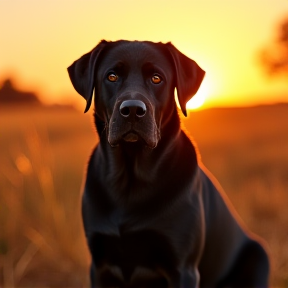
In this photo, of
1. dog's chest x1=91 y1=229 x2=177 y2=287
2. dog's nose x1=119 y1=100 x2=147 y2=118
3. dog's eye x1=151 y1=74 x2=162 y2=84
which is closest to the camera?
dog's nose x1=119 y1=100 x2=147 y2=118

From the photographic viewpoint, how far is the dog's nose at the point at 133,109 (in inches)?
123

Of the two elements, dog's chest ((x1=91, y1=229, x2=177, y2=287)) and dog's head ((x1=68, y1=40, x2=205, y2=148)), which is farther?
dog's chest ((x1=91, y1=229, x2=177, y2=287))

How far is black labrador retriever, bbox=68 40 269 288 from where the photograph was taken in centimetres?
341

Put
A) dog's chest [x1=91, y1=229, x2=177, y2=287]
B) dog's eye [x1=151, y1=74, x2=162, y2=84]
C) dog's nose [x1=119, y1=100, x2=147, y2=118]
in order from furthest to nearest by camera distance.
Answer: dog's chest [x1=91, y1=229, x2=177, y2=287], dog's eye [x1=151, y1=74, x2=162, y2=84], dog's nose [x1=119, y1=100, x2=147, y2=118]

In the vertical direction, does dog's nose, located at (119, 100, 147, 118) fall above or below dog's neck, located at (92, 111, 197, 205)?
above

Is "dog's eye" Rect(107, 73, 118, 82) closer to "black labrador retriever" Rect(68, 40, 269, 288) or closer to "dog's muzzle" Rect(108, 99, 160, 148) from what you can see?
"black labrador retriever" Rect(68, 40, 269, 288)

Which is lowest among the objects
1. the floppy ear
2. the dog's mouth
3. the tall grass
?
the tall grass

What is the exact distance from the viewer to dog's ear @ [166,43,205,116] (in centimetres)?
345

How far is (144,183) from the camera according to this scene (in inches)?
141

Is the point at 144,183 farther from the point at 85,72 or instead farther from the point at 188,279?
the point at 85,72

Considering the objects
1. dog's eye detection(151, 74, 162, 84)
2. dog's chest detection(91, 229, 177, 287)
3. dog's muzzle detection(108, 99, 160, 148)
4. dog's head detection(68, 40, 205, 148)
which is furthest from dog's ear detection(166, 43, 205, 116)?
dog's chest detection(91, 229, 177, 287)

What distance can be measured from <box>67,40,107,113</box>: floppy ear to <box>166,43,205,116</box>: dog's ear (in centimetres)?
37

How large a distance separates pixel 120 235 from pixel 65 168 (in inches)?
123

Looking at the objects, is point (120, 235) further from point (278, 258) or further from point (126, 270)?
point (278, 258)
